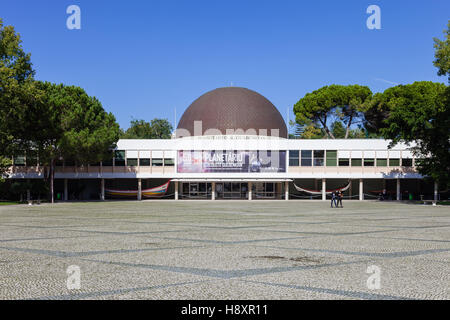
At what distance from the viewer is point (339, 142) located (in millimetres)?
52750

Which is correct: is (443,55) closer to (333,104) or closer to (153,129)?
(333,104)

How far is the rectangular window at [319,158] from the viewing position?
172 ft

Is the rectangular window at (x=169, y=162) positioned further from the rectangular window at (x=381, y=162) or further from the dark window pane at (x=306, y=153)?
the rectangular window at (x=381, y=162)

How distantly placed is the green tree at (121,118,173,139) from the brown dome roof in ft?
107

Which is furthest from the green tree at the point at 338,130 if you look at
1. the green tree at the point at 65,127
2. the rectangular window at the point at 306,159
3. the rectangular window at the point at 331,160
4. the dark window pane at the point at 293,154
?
the green tree at the point at 65,127

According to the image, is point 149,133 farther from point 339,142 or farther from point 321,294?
point 321,294

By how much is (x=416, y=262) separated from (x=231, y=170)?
1694 inches

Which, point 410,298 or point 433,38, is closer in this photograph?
point 410,298

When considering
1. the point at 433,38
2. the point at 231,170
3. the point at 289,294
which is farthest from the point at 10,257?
the point at 231,170

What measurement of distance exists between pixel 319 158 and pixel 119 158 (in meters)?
20.0

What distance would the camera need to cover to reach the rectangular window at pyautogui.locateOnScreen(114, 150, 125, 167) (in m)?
52.1

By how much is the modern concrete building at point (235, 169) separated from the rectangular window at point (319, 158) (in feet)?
0.23
